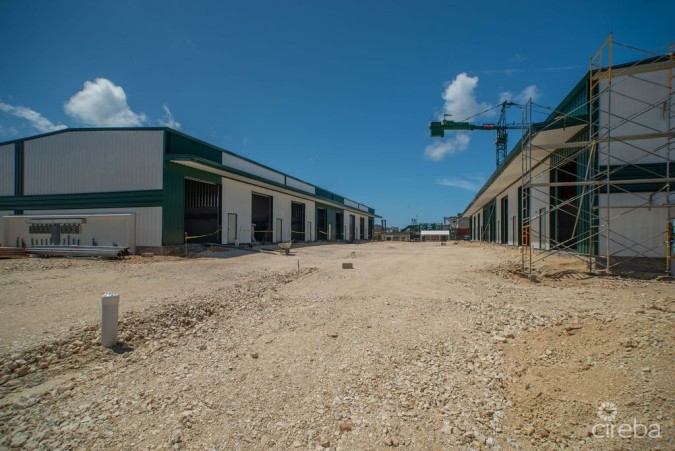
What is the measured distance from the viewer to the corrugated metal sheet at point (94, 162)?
17.6 meters

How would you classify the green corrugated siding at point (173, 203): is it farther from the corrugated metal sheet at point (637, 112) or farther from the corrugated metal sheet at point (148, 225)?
the corrugated metal sheet at point (637, 112)

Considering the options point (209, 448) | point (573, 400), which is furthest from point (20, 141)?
point (573, 400)

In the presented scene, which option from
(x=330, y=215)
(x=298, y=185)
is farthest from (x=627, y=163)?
(x=330, y=215)

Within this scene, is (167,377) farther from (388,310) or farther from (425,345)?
(388,310)

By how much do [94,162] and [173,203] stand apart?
18.9 feet

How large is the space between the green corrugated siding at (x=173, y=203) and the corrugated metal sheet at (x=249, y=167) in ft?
13.9

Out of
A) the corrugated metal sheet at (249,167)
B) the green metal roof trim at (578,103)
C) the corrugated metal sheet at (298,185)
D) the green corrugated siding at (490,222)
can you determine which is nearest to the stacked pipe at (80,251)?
the corrugated metal sheet at (249,167)

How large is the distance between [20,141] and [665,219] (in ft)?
112

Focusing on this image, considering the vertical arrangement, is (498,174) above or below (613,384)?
above

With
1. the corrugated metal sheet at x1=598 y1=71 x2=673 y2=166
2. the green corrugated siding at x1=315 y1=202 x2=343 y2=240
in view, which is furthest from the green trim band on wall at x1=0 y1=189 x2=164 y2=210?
the green corrugated siding at x1=315 y1=202 x2=343 y2=240

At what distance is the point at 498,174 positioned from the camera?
21328mm

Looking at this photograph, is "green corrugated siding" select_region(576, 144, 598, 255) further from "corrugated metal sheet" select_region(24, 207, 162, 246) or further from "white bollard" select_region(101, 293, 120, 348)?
"corrugated metal sheet" select_region(24, 207, 162, 246)

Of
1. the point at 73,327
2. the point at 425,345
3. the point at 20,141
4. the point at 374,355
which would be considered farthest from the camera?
the point at 20,141

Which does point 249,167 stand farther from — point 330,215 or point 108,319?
point 108,319
